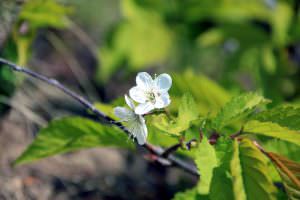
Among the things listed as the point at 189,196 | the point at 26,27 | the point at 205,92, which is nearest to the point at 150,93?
the point at 189,196

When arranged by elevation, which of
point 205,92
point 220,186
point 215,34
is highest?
point 215,34

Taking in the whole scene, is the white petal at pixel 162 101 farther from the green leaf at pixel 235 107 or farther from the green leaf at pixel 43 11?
the green leaf at pixel 43 11

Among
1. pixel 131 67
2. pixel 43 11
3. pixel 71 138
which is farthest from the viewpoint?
pixel 131 67

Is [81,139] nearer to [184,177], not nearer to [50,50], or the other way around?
[184,177]

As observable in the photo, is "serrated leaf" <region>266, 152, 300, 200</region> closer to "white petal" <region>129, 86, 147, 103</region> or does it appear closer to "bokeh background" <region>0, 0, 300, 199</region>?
"white petal" <region>129, 86, 147, 103</region>

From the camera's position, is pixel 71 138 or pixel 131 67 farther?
pixel 131 67

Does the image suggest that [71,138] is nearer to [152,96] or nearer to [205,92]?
[152,96]

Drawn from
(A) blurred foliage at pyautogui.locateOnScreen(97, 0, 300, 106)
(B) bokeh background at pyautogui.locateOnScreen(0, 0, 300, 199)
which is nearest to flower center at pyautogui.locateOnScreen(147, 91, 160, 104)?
(B) bokeh background at pyautogui.locateOnScreen(0, 0, 300, 199)

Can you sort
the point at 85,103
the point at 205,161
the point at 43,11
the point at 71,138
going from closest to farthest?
the point at 205,161 < the point at 85,103 < the point at 71,138 < the point at 43,11
